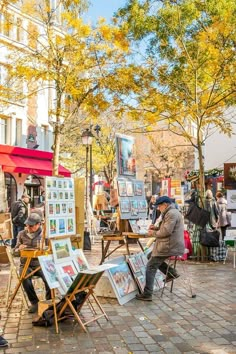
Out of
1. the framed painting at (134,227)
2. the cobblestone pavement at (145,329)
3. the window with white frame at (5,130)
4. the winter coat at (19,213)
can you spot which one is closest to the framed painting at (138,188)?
the framed painting at (134,227)

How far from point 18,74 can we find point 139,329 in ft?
32.7

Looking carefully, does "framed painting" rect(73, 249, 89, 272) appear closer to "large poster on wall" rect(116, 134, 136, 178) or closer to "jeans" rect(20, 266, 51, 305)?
"jeans" rect(20, 266, 51, 305)

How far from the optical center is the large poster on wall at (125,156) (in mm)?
8734

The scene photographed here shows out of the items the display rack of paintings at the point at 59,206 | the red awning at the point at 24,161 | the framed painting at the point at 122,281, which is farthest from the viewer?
the red awning at the point at 24,161

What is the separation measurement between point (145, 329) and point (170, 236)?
2.01 metres

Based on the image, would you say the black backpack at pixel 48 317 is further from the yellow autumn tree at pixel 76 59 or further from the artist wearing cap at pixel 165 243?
the yellow autumn tree at pixel 76 59

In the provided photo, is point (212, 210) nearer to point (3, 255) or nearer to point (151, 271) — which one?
point (151, 271)

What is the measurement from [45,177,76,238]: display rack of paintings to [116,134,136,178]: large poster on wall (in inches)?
70.4

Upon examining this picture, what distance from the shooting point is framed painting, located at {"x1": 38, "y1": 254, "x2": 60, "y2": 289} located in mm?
5840

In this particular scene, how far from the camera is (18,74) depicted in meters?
14.0

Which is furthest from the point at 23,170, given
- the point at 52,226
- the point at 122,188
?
the point at 52,226

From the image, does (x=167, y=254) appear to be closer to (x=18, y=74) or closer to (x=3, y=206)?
(x=3, y=206)

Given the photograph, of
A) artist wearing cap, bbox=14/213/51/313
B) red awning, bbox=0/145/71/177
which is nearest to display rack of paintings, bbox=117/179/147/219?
artist wearing cap, bbox=14/213/51/313

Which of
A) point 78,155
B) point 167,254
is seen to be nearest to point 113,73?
point 167,254
